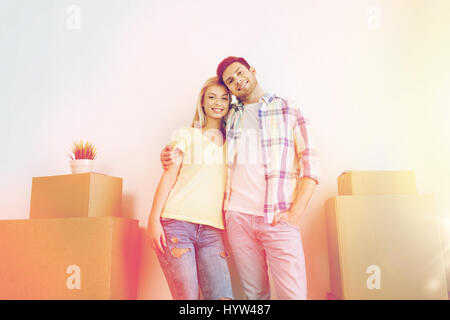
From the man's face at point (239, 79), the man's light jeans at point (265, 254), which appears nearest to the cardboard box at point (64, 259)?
the man's light jeans at point (265, 254)

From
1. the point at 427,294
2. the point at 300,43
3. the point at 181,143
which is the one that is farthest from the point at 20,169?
the point at 427,294

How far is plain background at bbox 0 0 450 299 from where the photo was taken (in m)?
1.70

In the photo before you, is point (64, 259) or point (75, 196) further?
point (75, 196)

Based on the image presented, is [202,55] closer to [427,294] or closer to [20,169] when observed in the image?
[20,169]

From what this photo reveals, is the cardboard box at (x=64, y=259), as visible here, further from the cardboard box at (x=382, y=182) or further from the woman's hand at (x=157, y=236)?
the cardboard box at (x=382, y=182)

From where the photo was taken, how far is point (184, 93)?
1869 mm

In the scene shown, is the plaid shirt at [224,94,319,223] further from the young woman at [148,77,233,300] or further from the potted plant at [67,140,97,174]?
the potted plant at [67,140,97,174]

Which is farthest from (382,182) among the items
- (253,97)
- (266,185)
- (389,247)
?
(253,97)

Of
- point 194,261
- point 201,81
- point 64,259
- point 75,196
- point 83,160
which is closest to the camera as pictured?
point 194,261

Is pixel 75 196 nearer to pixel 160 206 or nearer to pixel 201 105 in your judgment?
pixel 160 206

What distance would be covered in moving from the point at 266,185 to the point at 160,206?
421 millimetres

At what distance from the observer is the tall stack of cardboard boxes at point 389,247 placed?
4.35 feet

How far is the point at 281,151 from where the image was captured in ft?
4.51

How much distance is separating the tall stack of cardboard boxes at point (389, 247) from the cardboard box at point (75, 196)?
3.26ft
